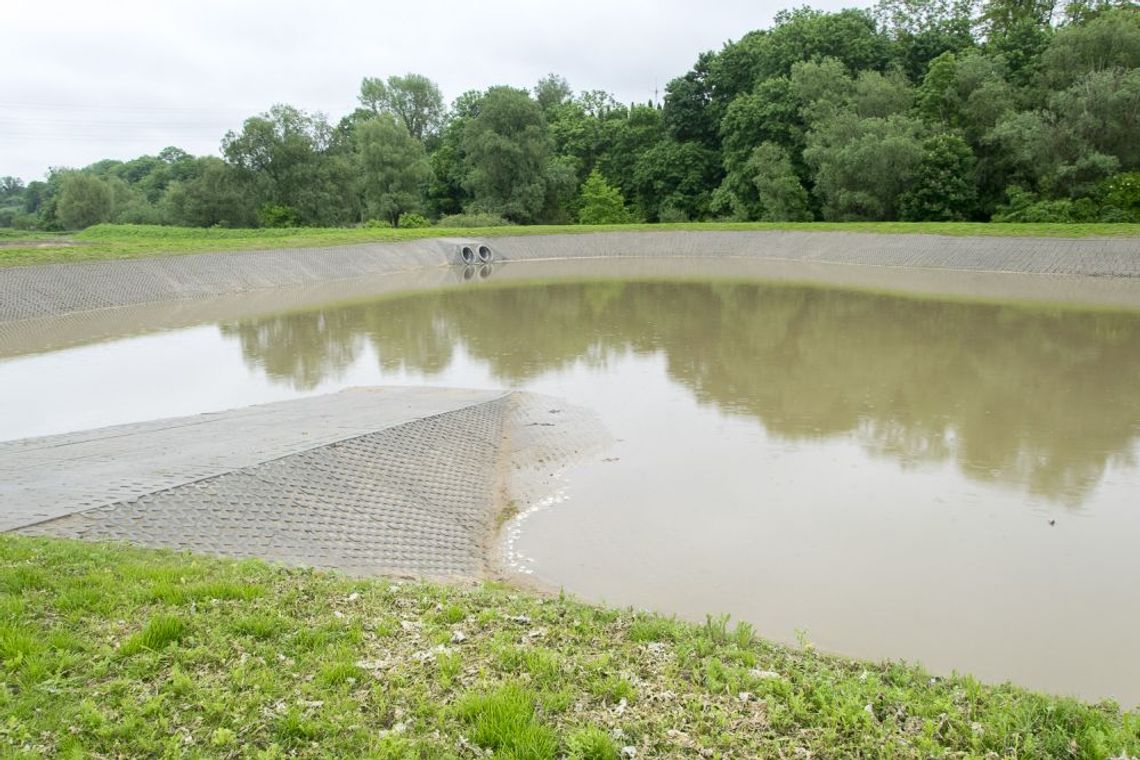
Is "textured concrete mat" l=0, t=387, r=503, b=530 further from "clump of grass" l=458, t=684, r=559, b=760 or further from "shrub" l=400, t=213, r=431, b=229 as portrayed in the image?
"shrub" l=400, t=213, r=431, b=229

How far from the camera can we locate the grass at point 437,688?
4.09m

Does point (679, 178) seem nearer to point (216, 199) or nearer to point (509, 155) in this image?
point (509, 155)

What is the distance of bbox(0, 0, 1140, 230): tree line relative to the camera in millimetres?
37875

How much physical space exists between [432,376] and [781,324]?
34.0 feet

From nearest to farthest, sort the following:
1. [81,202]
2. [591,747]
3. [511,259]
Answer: [591,747] → [511,259] → [81,202]

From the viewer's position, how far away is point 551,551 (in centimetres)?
850

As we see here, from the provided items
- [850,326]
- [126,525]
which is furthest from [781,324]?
[126,525]

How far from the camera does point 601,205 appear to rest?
54406 millimetres

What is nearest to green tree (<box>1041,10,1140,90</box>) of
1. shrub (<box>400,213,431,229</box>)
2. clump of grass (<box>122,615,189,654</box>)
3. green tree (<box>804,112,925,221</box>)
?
green tree (<box>804,112,925,221</box>)

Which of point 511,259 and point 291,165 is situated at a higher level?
point 291,165

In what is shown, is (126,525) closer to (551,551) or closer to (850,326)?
(551,551)

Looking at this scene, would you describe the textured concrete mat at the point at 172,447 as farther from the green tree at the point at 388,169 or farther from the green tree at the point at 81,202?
the green tree at the point at 81,202

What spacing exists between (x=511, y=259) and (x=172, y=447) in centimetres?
3667

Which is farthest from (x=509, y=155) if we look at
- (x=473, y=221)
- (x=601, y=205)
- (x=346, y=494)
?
(x=346, y=494)
